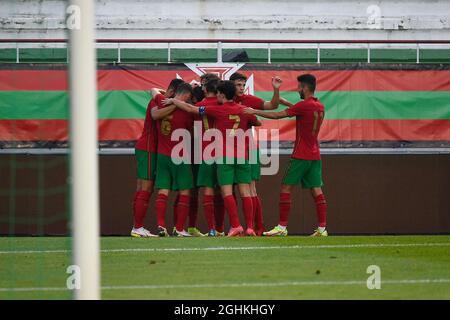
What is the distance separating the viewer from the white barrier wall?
94.2 ft

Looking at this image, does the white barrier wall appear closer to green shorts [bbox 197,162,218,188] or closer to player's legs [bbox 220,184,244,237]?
green shorts [bbox 197,162,218,188]

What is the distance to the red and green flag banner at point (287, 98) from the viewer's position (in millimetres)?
18109

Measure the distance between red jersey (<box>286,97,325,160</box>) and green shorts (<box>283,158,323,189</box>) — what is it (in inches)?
2.6

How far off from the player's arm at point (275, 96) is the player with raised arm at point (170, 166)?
99cm

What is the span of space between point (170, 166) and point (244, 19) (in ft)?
47.6

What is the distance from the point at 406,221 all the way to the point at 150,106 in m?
4.65

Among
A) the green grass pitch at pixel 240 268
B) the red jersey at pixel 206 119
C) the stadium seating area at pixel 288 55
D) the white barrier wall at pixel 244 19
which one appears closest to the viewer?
the green grass pitch at pixel 240 268

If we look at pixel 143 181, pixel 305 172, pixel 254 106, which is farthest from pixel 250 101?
pixel 143 181

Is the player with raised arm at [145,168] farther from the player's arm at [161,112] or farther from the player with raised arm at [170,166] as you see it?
the player with raised arm at [170,166]

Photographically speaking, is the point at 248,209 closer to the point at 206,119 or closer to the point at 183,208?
the point at 183,208

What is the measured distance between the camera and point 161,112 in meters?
15.7

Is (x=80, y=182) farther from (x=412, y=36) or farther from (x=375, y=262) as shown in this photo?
(x=412, y=36)

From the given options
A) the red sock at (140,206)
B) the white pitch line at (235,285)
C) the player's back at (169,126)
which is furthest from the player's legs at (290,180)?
the white pitch line at (235,285)

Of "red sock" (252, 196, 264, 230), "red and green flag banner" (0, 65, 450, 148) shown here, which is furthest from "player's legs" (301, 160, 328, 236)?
"red and green flag banner" (0, 65, 450, 148)
